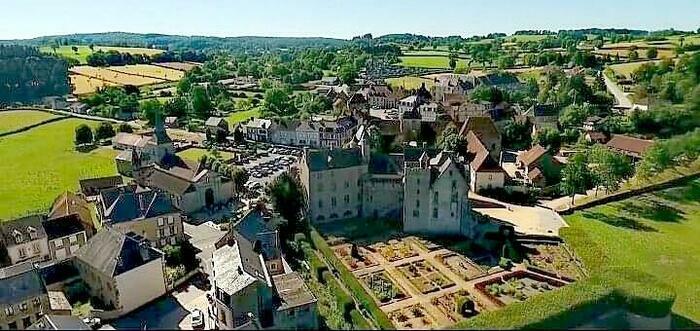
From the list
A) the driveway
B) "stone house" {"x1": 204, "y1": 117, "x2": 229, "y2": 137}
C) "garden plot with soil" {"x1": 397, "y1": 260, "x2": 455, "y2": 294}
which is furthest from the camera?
"stone house" {"x1": 204, "y1": 117, "x2": 229, "y2": 137}

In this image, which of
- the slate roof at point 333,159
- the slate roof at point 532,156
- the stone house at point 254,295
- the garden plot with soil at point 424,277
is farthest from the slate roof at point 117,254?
the slate roof at point 532,156

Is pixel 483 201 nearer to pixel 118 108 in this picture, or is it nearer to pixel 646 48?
pixel 118 108

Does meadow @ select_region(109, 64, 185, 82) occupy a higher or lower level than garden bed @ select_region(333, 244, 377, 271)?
higher

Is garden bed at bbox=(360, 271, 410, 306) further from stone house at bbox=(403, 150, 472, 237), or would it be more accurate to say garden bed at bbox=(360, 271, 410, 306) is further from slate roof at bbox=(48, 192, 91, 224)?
slate roof at bbox=(48, 192, 91, 224)

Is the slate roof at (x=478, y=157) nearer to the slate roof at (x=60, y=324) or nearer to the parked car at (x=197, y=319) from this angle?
the parked car at (x=197, y=319)

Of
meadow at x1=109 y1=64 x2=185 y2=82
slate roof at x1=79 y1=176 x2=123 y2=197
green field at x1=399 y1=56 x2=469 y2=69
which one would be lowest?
slate roof at x1=79 y1=176 x2=123 y2=197

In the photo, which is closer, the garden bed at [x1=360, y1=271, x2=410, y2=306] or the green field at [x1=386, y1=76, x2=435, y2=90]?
the garden bed at [x1=360, y1=271, x2=410, y2=306]

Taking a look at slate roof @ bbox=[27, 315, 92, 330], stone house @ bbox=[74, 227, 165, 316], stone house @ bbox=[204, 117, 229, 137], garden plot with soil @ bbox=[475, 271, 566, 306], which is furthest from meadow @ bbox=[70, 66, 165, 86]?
slate roof @ bbox=[27, 315, 92, 330]
